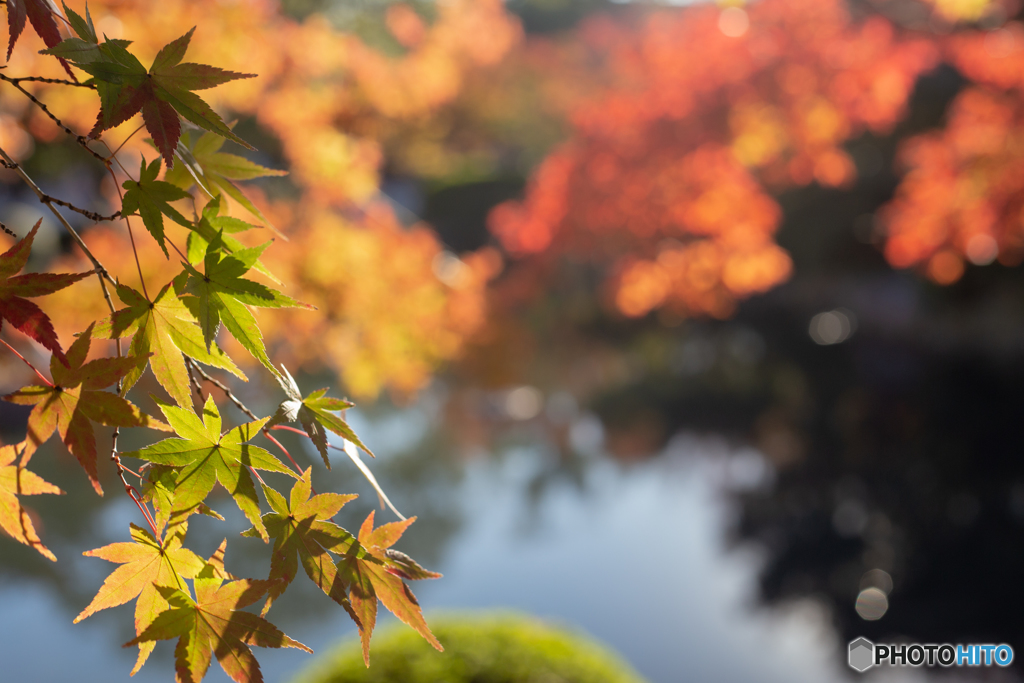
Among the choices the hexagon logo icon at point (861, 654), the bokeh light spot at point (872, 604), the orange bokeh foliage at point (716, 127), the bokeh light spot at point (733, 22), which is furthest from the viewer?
the bokeh light spot at point (733, 22)

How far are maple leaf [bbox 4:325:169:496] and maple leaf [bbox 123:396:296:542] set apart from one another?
0.08 ft

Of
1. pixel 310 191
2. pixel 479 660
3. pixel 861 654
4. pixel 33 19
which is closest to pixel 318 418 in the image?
pixel 33 19

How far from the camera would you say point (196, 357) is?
0.52 m

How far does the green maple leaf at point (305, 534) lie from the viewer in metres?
0.52

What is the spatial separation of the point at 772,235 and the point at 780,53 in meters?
5.05

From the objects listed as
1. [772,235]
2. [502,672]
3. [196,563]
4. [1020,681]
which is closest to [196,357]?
[196,563]

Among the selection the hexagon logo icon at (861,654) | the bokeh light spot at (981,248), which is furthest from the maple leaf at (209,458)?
the bokeh light spot at (981,248)

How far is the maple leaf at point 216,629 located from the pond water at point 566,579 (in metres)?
3.70

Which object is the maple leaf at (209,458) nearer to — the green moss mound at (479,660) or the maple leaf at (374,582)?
the maple leaf at (374,582)

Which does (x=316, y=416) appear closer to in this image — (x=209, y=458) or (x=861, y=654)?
(x=209, y=458)

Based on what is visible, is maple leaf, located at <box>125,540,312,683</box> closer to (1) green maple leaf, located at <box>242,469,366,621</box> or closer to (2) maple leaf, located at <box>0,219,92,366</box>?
(1) green maple leaf, located at <box>242,469,366,621</box>

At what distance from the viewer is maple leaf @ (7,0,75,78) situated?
494 millimetres

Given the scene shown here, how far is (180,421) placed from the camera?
0.49 m

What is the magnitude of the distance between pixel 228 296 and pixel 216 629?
242 millimetres
